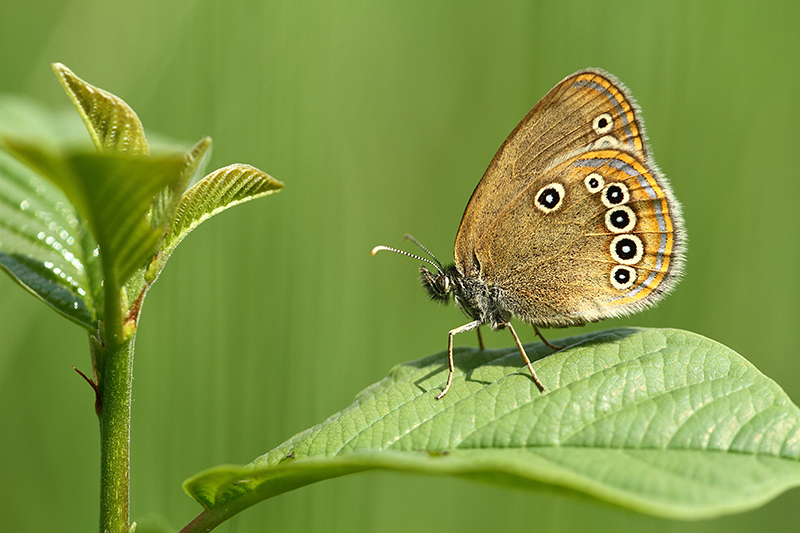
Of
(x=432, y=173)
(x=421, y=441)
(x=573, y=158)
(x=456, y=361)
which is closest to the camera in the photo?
(x=421, y=441)

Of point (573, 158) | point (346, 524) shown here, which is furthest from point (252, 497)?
point (346, 524)

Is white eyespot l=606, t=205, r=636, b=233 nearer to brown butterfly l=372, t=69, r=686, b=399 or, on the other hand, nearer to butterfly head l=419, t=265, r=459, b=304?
brown butterfly l=372, t=69, r=686, b=399

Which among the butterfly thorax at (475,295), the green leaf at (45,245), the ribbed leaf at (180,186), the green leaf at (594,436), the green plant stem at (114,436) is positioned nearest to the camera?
the green leaf at (594,436)

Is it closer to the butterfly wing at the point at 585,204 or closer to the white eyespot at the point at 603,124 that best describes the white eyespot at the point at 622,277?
the butterfly wing at the point at 585,204

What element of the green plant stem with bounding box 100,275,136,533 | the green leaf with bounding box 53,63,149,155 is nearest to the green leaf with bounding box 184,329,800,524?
the green plant stem with bounding box 100,275,136,533

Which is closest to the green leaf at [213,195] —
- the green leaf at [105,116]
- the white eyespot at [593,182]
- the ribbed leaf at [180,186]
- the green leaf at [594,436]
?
the ribbed leaf at [180,186]

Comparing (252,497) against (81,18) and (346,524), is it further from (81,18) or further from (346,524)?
(81,18)
